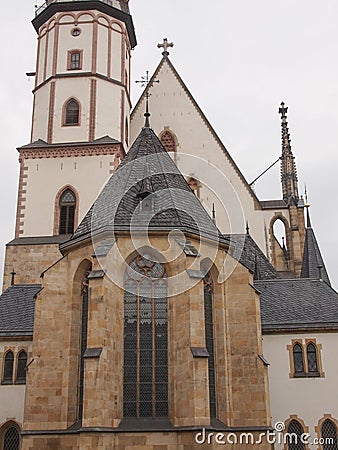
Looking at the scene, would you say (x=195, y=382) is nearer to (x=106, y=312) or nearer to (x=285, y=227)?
(x=106, y=312)

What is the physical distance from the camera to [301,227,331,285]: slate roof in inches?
1282

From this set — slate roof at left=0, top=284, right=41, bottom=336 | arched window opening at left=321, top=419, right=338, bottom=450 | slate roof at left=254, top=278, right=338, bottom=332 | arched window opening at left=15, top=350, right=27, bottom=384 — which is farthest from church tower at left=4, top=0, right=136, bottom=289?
arched window opening at left=321, top=419, right=338, bottom=450

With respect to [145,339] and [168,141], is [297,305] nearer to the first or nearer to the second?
[145,339]

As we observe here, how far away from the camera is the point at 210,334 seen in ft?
70.3

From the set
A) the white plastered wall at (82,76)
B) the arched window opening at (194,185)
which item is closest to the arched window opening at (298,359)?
the arched window opening at (194,185)

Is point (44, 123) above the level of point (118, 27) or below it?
below

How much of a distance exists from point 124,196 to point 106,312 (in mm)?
4913

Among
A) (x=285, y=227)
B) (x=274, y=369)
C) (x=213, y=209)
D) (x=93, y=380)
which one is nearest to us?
(x=93, y=380)

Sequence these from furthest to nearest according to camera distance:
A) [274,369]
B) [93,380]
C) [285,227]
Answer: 1. [285,227]
2. [274,369]
3. [93,380]

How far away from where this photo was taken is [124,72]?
3684 cm

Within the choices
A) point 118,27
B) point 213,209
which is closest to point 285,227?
point 213,209

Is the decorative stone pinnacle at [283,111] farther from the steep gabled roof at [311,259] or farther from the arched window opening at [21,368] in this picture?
the arched window opening at [21,368]
